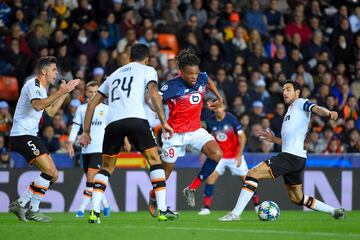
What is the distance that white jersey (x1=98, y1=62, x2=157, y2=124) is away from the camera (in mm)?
12172

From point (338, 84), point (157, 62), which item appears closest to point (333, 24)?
point (338, 84)

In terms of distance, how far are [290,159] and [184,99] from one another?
2.07 meters

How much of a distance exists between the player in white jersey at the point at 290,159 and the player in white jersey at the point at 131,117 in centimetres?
160

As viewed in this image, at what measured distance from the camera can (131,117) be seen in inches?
478

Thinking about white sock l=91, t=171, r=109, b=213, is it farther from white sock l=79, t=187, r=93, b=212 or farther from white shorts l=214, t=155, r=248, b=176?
white shorts l=214, t=155, r=248, b=176

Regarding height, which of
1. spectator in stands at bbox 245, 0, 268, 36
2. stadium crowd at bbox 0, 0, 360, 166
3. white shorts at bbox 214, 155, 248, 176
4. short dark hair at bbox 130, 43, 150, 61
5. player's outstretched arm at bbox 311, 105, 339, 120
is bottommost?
white shorts at bbox 214, 155, 248, 176

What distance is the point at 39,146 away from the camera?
13.3 metres

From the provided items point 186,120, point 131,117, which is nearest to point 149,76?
point 131,117

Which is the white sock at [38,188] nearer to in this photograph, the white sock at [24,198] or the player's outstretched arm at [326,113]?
the white sock at [24,198]

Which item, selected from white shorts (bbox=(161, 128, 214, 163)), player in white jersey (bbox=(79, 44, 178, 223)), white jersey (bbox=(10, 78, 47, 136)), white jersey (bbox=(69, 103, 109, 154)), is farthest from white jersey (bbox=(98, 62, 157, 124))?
white jersey (bbox=(69, 103, 109, 154))

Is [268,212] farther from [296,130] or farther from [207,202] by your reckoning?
[207,202]

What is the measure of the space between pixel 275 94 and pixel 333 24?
4099mm

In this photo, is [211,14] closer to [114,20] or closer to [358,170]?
[114,20]

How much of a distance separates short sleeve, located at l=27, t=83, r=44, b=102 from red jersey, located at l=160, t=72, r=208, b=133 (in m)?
2.29
